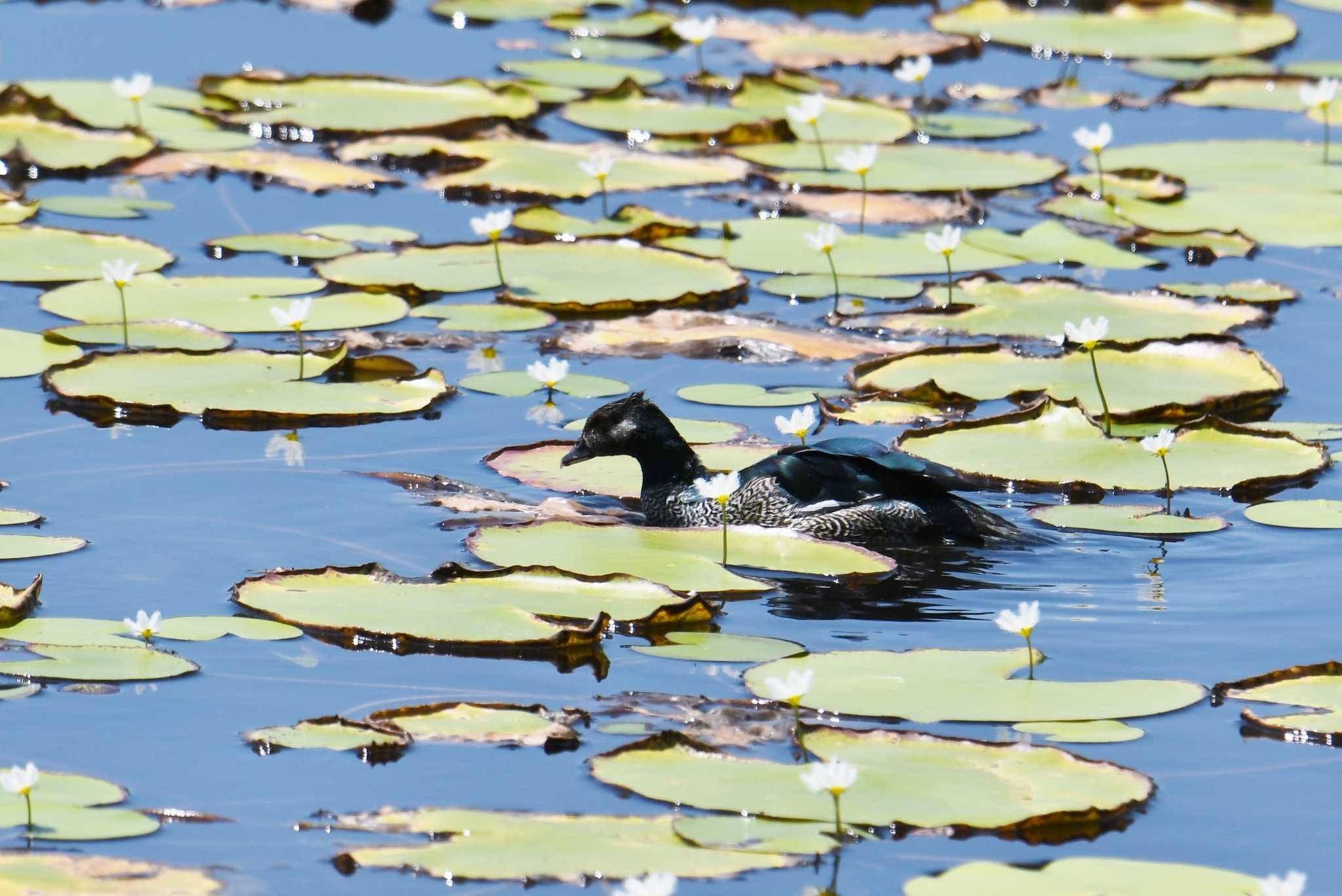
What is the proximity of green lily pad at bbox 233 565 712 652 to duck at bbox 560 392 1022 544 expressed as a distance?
1.41 meters

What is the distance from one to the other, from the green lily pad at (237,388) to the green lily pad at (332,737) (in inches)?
140

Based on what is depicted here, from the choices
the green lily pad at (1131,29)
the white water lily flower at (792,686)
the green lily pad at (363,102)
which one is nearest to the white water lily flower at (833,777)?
the white water lily flower at (792,686)

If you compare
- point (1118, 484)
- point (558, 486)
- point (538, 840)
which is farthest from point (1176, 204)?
point (538, 840)

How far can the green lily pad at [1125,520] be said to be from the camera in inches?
340

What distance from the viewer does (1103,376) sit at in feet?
34.1

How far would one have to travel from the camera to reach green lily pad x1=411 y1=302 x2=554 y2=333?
37.1ft

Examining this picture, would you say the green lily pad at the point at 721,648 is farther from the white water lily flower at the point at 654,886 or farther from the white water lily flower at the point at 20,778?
the white water lily flower at the point at 20,778

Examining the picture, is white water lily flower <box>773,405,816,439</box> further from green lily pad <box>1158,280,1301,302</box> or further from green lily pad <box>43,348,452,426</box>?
green lily pad <box>1158,280,1301,302</box>

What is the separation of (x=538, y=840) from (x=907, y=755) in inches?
45.5

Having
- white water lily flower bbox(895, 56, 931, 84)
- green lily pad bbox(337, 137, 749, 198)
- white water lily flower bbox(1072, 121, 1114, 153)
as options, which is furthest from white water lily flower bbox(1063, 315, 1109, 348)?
white water lily flower bbox(895, 56, 931, 84)

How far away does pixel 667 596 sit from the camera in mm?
7438

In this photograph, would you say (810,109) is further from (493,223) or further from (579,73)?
(579,73)

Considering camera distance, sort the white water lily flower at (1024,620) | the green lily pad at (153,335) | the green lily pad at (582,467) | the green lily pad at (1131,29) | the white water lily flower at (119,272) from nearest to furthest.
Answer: the white water lily flower at (1024,620) → the green lily pad at (582,467) → the white water lily flower at (119,272) → the green lily pad at (153,335) → the green lily pad at (1131,29)

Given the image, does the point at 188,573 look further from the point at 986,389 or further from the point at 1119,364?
the point at 1119,364
